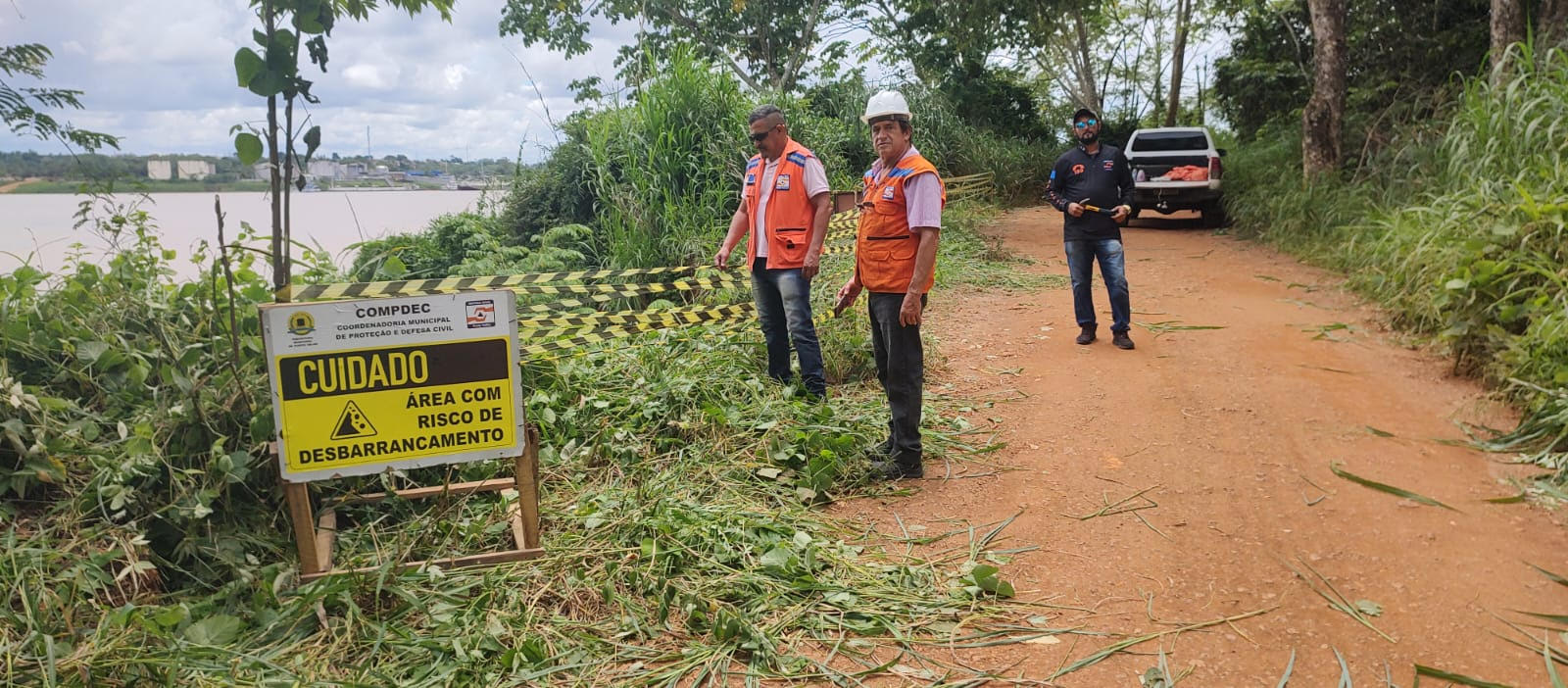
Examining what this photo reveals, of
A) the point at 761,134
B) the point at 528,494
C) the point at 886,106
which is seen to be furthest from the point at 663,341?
the point at 528,494

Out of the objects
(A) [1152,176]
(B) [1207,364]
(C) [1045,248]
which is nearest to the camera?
(B) [1207,364]

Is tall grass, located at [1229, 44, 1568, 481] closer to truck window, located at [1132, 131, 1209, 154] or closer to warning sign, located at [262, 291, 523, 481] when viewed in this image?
warning sign, located at [262, 291, 523, 481]

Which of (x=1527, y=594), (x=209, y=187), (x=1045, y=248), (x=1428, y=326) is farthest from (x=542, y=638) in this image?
(x=1045, y=248)

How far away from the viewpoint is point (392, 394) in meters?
3.38

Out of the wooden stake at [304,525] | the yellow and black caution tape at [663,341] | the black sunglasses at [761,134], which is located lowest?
the wooden stake at [304,525]

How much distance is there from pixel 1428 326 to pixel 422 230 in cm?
945

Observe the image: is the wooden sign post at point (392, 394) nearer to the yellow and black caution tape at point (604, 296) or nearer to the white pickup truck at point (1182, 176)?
the yellow and black caution tape at point (604, 296)

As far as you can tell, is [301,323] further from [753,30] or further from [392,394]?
[753,30]

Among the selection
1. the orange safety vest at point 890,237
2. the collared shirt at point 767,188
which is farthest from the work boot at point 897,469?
the collared shirt at point 767,188

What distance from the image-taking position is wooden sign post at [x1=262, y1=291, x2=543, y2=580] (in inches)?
128

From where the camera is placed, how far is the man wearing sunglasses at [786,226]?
518 centimetres

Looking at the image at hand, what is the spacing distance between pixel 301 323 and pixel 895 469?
2633mm

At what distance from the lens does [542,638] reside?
304 centimetres

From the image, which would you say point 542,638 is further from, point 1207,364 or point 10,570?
point 1207,364
